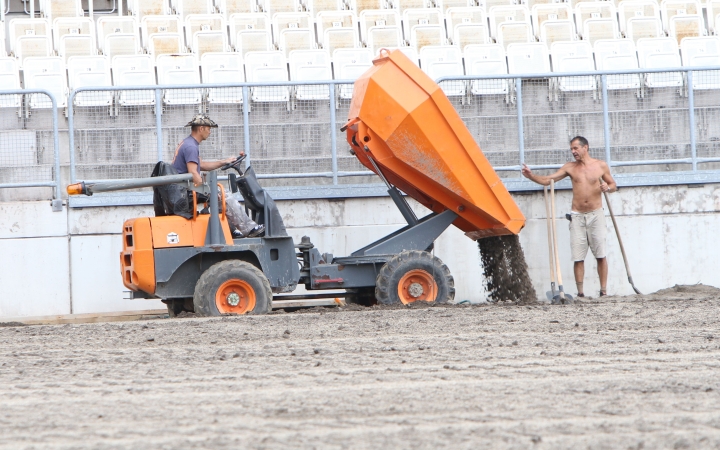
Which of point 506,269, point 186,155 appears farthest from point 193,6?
point 506,269

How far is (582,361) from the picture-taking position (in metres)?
5.49

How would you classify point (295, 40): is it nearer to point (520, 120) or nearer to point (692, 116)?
point (520, 120)

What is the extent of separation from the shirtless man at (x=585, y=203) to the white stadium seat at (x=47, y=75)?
236 inches

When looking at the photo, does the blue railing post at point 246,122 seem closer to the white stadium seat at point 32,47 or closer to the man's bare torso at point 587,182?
the man's bare torso at point 587,182

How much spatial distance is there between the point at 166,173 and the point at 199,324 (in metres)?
1.60

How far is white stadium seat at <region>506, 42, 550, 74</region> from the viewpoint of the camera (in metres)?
13.1

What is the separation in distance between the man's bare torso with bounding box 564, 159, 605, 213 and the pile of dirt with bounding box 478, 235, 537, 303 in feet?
4.21

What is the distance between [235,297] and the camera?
8.62m

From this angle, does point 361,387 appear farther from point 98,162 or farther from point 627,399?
point 98,162

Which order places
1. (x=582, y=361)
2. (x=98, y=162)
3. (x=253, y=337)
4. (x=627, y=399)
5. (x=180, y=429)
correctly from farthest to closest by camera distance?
(x=98, y=162), (x=253, y=337), (x=582, y=361), (x=627, y=399), (x=180, y=429)

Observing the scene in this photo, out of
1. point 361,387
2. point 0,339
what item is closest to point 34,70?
point 0,339

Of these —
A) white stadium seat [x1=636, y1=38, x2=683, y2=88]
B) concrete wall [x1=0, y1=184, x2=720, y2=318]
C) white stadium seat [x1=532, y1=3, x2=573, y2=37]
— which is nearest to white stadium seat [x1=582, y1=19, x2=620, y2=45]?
white stadium seat [x1=532, y1=3, x2=573, y2=37]

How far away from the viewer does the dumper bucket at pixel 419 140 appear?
8828 mm

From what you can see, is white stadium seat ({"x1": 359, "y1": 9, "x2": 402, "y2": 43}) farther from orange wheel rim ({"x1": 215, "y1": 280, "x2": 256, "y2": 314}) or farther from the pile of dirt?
orange wheel rim ({"x1": 215, "y1": 280, "x2": 256, "y2": 314})
